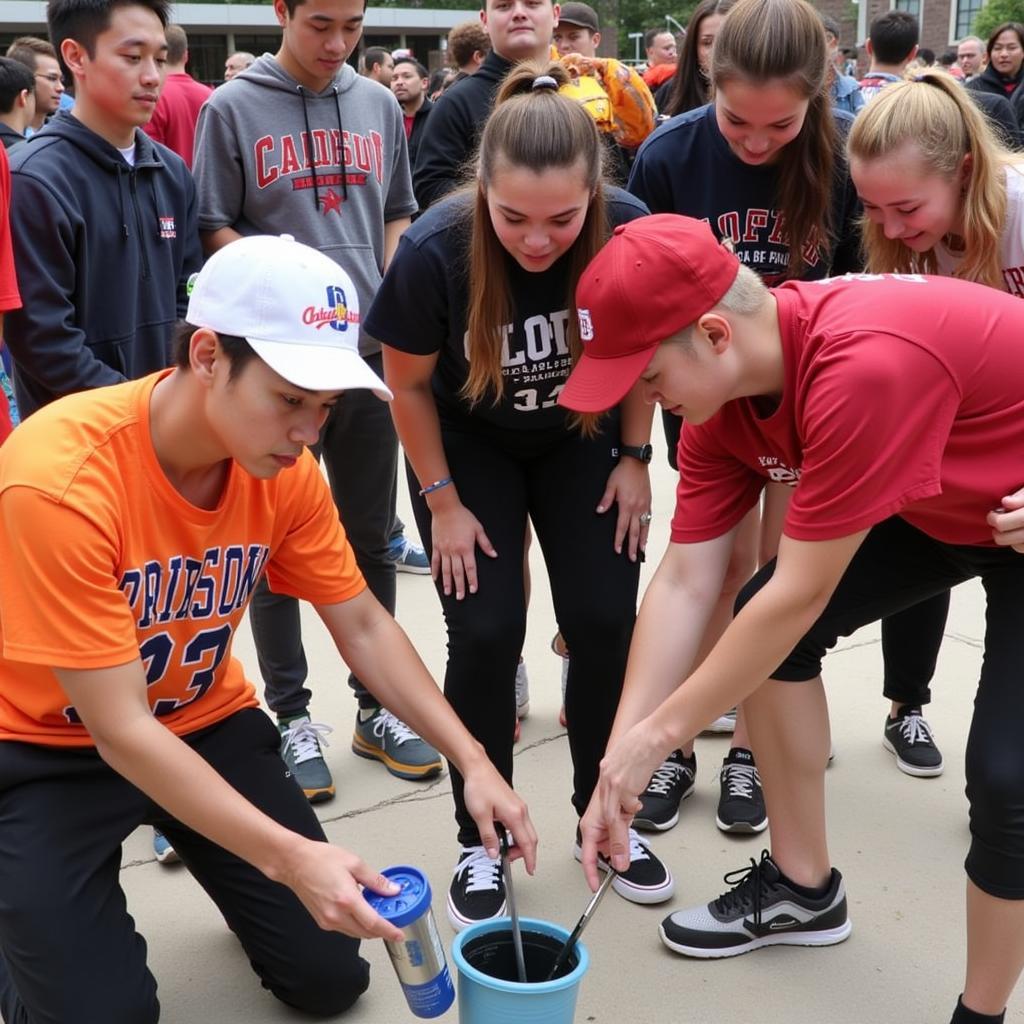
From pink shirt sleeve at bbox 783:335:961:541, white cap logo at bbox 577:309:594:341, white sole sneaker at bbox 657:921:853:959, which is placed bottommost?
white sole sneaker at bbox 657:921:853:959

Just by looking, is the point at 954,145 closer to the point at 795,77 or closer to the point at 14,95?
the point at 795,77

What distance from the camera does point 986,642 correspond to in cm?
205

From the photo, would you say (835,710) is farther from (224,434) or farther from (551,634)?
(224,434)

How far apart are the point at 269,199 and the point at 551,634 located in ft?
5.56

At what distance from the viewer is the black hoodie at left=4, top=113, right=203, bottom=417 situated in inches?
101

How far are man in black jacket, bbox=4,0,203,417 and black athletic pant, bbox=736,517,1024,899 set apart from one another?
1543mm

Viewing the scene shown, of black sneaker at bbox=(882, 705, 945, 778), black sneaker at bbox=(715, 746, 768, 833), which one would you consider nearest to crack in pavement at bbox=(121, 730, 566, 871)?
black sneaker at bbox=(715, 746, 768, 833)

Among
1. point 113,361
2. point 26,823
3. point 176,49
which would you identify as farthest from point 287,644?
point 176,49

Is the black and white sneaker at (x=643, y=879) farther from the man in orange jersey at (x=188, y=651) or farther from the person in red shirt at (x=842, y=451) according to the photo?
the man in orange jersey at (x=188, y=651)

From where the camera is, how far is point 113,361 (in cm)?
274

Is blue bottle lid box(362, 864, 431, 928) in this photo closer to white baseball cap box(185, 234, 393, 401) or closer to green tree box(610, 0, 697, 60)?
Result: white baseball cap box(185, 234, 393, 401)

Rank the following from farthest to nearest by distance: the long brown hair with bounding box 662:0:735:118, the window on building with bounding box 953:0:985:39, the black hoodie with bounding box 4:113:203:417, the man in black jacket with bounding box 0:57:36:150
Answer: the window on building with bounding box 953:0:985:39 < the man in black jacket with bounding box 0:57:36:150 < the long brown hair with bounding box 662:0:735:118 < the black hoodie with bounding box 4:113:203:417

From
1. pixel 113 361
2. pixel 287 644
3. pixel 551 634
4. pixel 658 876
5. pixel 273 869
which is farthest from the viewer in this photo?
pixel 551 634

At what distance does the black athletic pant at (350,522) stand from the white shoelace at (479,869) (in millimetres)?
681
